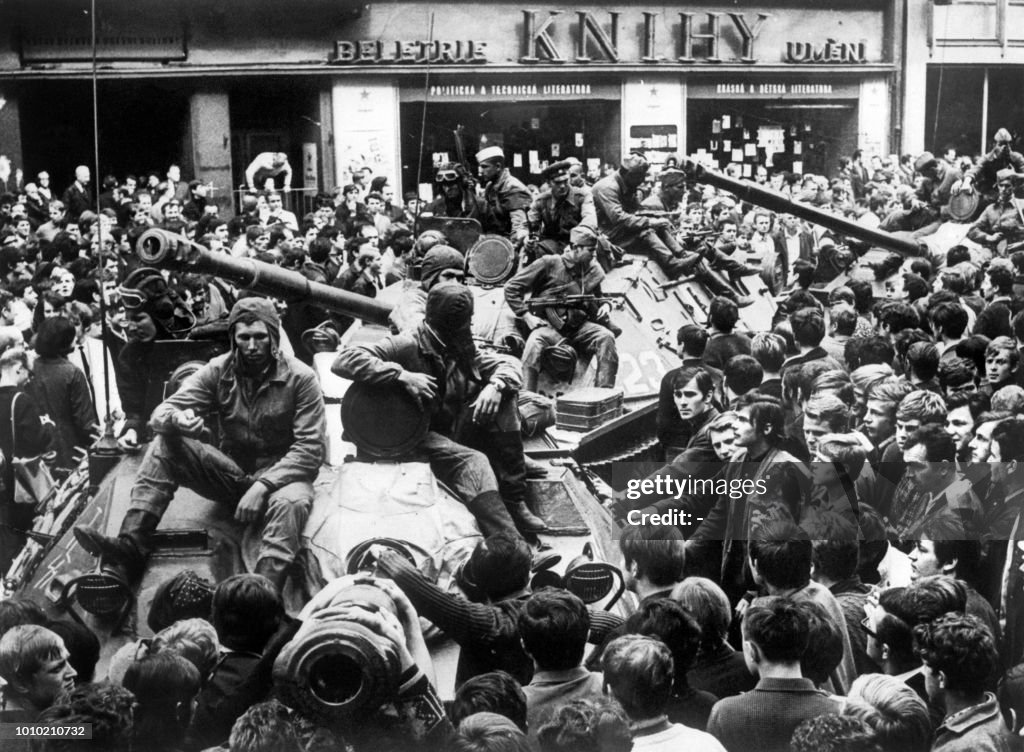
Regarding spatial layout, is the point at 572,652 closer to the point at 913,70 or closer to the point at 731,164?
the point at 731,164

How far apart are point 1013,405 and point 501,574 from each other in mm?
3104

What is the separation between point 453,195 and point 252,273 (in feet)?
5.63

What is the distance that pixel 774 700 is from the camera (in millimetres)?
6246

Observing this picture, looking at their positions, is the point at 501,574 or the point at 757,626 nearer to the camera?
the point at 757,626

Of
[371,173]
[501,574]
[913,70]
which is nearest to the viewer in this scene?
[501,574]

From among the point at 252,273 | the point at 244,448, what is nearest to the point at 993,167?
the point at 252,273

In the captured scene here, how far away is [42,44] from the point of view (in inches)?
321

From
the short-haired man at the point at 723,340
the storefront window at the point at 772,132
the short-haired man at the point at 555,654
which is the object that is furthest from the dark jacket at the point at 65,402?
the storefront window at the point at 772,132

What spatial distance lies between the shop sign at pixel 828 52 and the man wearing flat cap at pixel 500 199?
1.96m

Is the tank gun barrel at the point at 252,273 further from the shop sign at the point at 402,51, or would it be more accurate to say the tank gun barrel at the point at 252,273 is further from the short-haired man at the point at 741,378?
the short-haired man at the point at 741,378

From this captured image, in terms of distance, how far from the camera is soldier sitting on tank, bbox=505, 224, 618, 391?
10172mm

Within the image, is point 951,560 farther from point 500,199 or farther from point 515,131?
point 500,199

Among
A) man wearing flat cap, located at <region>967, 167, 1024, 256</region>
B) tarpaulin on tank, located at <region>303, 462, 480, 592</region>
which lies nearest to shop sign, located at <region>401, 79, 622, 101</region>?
tarpaulin on tank, located at <region>303, 462, 480, 592</region>

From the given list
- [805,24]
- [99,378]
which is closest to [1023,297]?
[805,24]
